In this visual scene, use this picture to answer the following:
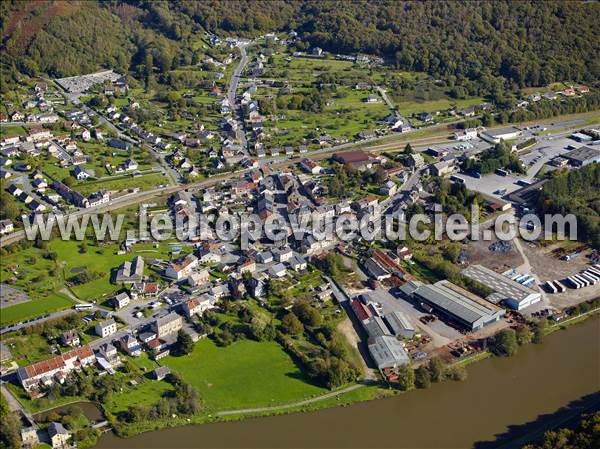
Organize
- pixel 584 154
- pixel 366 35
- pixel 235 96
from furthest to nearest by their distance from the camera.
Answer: pixel 366 35
pixel 235 96
pixel 584 154

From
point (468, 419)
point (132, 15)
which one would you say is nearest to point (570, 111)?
point (468, 419)

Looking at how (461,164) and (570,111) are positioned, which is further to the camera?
(570,111)

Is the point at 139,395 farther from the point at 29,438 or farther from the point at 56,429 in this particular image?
the point at 29,438

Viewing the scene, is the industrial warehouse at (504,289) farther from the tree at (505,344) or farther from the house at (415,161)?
the house at (415,161)

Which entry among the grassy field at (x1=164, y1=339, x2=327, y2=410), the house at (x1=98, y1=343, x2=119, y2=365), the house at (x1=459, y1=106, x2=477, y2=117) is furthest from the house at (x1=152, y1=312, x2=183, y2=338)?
the house at (x1=459, y1=106, x2=477, y2=117)

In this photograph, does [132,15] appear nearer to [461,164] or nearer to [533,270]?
[461,164]

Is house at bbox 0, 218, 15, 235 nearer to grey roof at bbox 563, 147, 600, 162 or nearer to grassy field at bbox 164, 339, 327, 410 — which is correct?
grassy field at bbox 164, 339, 327, 410

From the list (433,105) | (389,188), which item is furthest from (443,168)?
(433,105)
